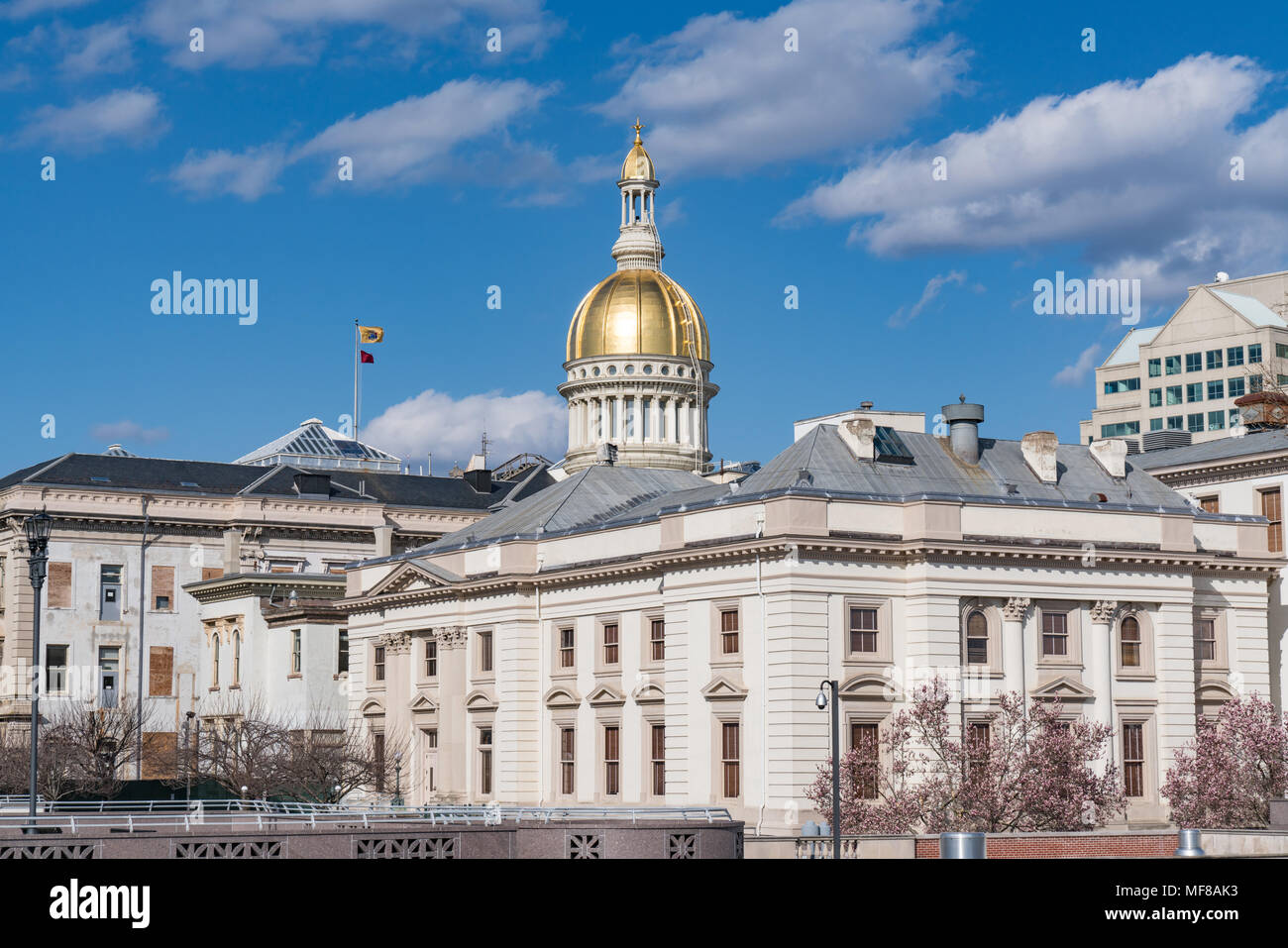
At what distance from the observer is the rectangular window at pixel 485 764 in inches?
3137

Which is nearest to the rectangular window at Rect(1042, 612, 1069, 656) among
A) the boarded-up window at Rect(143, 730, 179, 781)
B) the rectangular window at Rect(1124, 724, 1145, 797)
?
the rectangular window at Rect(1124, 724, 1145, 797)

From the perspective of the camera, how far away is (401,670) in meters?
85.2

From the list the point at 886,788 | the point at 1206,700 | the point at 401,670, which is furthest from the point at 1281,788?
the point at 401,670

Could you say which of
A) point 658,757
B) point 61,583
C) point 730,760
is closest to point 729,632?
point 730,760

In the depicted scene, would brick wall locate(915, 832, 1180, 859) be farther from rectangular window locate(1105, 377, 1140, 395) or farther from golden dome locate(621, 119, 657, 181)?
rectangular window locate(1105, 377, 1140, 395)

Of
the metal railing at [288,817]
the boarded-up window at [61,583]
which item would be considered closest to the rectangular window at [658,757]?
the metal railing at [288,817]

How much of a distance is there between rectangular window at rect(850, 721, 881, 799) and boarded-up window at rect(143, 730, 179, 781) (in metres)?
38.9

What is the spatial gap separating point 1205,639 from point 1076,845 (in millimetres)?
25194

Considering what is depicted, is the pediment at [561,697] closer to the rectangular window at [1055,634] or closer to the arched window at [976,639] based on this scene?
the arched window at [976,639]

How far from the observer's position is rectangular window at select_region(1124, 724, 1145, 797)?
70750 mm

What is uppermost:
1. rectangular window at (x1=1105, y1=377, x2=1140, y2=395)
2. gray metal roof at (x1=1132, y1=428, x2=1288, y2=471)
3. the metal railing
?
rectangular window at (x1=1105, y1=377, x2=1140, y2=395)

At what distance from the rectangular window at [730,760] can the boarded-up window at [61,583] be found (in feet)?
156
